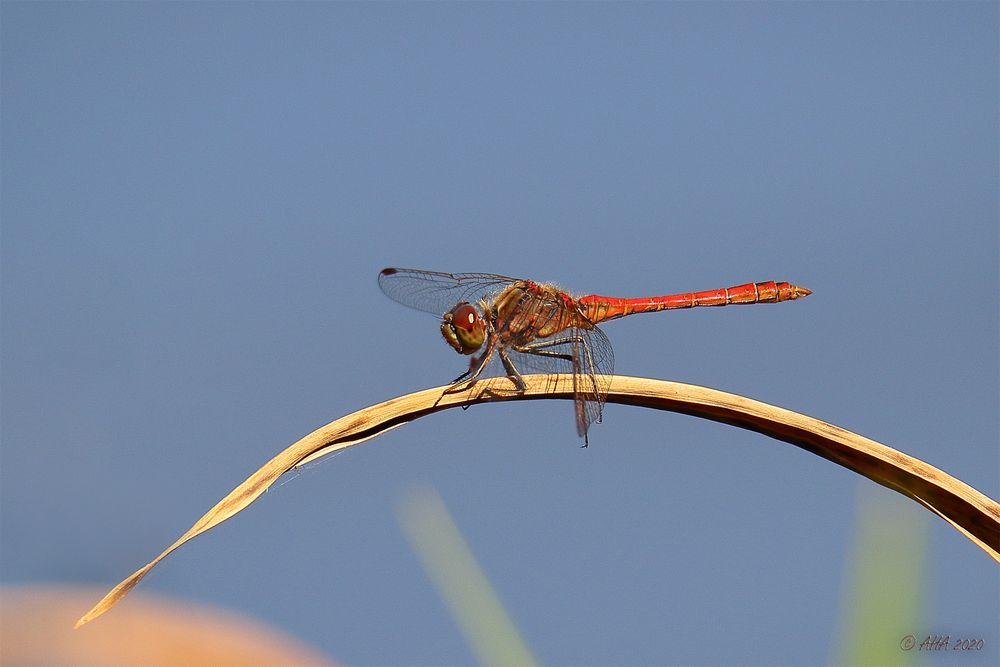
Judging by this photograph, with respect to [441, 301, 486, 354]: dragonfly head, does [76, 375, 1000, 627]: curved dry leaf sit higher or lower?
lower

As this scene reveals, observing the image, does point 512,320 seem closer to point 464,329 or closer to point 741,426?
point 464,329

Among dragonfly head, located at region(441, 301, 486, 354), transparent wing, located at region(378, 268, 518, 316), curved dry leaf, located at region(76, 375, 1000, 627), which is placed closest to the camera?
curved dry leaf, located at region(76, 375, 1000, 627)

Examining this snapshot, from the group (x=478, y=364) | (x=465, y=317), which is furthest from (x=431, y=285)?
(x=478, y=364)

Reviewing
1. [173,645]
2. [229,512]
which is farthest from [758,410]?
[173,645]

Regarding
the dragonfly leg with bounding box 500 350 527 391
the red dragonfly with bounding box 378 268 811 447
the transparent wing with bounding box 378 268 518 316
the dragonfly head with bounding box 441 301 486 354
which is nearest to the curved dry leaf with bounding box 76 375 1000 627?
the dragonfly leg with bounding box 500 350 527 391

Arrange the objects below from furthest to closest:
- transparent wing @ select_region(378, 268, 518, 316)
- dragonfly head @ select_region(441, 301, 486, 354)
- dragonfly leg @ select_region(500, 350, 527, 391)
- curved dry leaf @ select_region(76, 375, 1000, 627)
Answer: transparent wing @ select_region(378, 268, 518, 316) → dragonfly head @ select_region(441, 301, 486, 354) → dragonfly leg @ select_region(500, 350, 527, 391) → curved dry leaf @ select_region(76, 375, 1000, 627)

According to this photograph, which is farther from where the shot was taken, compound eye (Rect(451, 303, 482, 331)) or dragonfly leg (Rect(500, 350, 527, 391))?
compound eye (Rect(451, 303, 482, 331))

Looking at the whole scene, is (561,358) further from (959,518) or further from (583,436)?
(959,518)

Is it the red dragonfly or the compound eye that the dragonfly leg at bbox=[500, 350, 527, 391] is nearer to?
the red dragonfly

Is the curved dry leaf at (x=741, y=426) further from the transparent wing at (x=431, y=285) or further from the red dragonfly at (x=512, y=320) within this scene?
the transparent wing at (x=431, y=285)
